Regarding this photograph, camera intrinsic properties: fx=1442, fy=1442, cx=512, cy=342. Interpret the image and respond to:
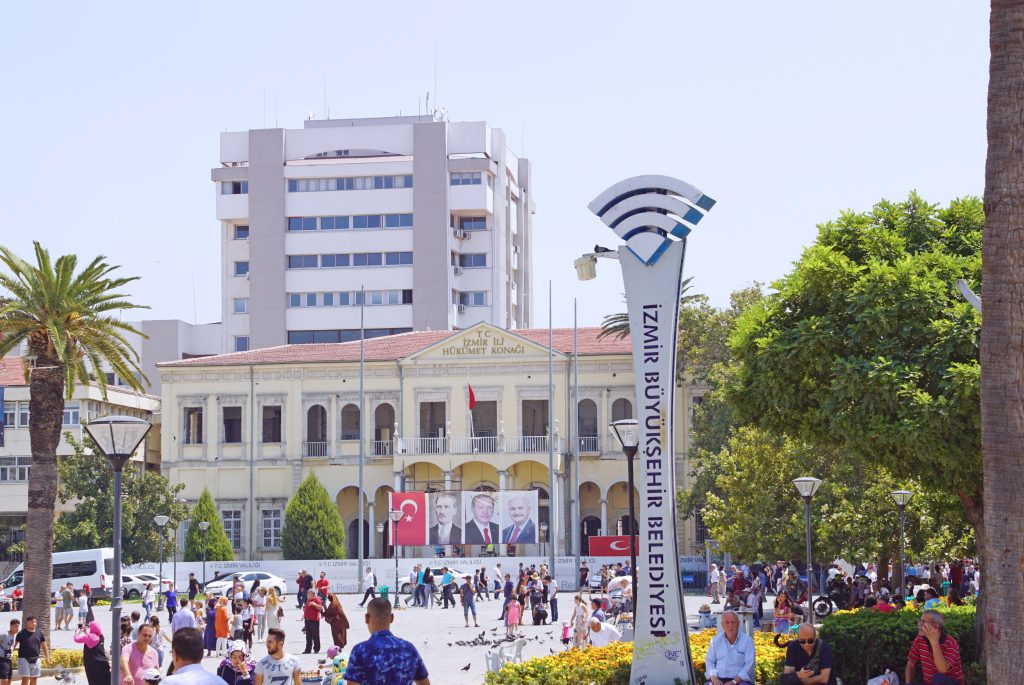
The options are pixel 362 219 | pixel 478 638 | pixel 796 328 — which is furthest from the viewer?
pixel 362 219

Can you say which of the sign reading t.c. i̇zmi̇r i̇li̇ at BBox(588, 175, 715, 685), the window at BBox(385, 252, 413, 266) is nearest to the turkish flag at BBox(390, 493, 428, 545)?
the window at BBox(385, 252, 413, 266)

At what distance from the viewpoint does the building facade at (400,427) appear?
63062 millimetres

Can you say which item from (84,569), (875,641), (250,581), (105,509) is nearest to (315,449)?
(105,509)

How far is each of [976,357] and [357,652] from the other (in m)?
12.9

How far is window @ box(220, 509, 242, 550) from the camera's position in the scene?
6462 cm

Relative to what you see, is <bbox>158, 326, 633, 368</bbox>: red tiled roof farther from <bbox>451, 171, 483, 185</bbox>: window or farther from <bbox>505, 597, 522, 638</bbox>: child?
<bbox>505, 597, 522, 638</bbox>: child

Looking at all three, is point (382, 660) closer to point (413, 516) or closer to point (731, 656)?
point (731, 656)

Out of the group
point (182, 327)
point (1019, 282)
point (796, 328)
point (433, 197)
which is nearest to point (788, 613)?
point (796, 328)

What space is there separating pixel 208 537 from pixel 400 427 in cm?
988

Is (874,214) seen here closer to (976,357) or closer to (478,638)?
(976,357)

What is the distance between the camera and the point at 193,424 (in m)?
66.8

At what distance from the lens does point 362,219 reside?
8431 centimetres

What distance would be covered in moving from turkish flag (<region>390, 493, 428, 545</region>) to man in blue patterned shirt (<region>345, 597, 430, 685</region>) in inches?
1849

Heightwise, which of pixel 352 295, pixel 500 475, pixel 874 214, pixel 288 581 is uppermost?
pixel 352 295
